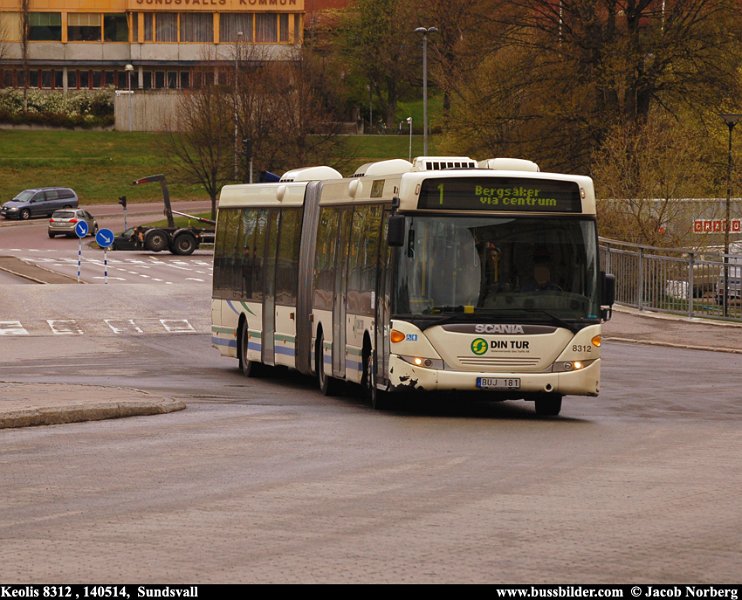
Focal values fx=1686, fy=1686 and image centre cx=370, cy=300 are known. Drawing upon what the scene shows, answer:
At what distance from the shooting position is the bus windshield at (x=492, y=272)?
711 inches

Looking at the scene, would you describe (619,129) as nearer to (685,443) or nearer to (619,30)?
(619,30)

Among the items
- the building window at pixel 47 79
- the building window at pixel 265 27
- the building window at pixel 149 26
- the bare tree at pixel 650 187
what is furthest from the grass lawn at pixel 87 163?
the bare tree at pixel 650 187

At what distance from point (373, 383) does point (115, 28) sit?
117258 mm

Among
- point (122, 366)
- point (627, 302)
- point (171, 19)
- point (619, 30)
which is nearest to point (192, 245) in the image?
point (619, 30)

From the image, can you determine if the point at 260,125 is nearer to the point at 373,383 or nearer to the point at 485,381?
the point at 373,383

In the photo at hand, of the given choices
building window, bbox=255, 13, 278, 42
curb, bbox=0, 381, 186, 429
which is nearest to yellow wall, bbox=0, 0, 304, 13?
building window, bbox=255, 13, 278, 42

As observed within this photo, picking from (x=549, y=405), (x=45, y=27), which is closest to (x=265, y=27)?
(x=45, y=27)

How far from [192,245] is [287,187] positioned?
47.7 meters

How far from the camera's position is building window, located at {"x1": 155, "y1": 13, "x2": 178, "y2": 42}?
5143 inches

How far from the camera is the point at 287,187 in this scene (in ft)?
78.5

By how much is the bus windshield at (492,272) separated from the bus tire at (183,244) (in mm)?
53564

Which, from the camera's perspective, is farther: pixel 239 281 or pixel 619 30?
pixel 619 30

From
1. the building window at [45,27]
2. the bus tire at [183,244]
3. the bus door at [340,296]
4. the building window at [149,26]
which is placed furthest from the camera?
the building window at [149,26]

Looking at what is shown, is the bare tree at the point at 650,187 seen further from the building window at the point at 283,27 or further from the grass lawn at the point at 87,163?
the building window at the point at 283,27
